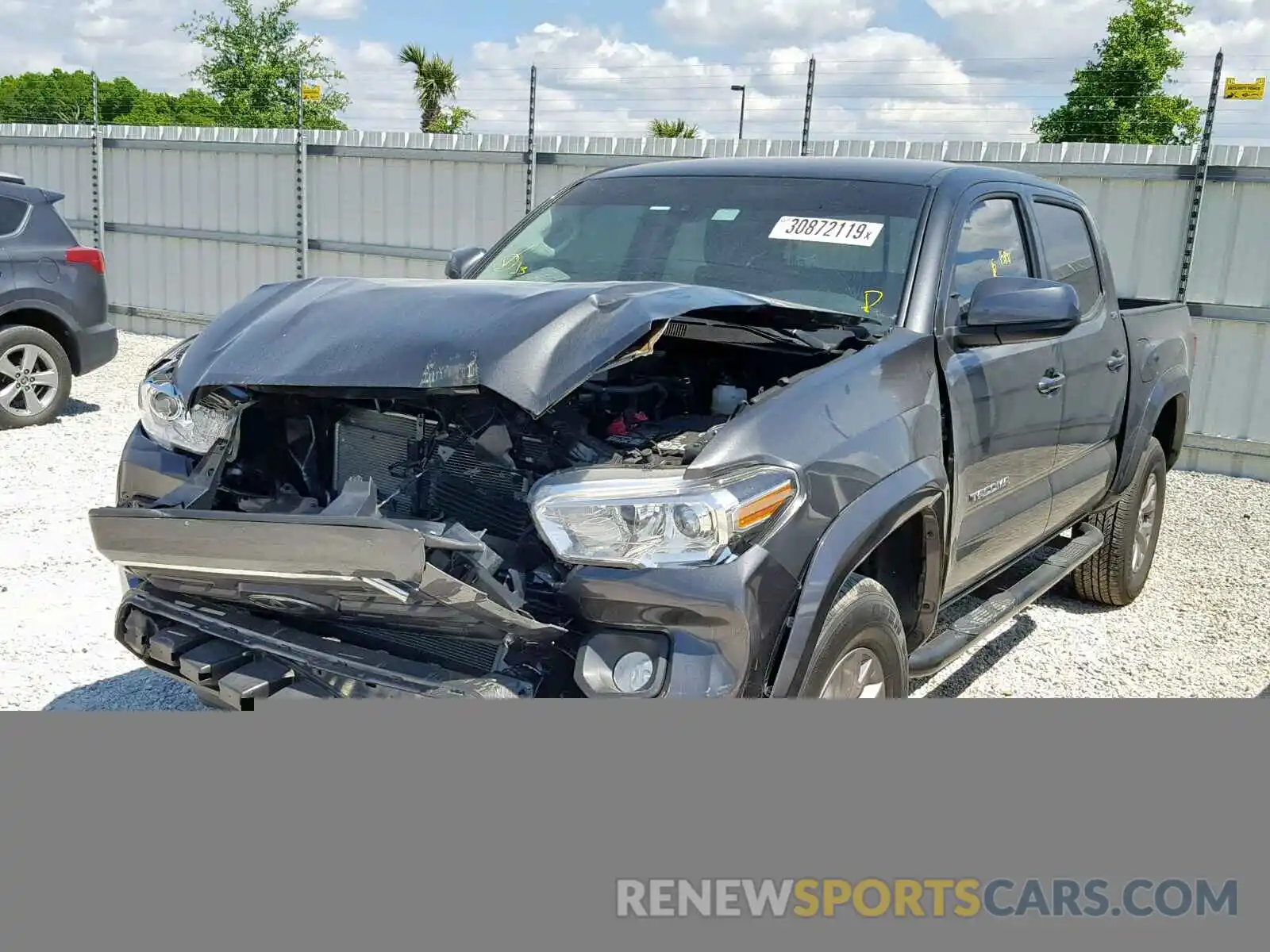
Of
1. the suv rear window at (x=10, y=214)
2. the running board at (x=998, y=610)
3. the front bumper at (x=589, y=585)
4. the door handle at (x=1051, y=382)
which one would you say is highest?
the suv rear window at (x=10, y=214)

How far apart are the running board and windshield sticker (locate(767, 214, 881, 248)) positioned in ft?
4.12

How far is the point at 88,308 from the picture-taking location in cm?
933

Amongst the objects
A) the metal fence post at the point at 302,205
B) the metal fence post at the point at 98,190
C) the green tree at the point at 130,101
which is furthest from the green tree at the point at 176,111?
the metal fence post at the point at 302,205

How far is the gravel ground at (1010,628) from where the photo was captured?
4355mm

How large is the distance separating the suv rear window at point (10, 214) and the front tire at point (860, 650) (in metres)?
8.40

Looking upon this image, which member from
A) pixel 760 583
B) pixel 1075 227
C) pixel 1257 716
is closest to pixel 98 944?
pixel 760 583

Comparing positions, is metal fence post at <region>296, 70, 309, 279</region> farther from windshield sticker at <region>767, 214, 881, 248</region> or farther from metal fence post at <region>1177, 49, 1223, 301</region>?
windshield sticker at <region>767, 214, 881, 248</region>

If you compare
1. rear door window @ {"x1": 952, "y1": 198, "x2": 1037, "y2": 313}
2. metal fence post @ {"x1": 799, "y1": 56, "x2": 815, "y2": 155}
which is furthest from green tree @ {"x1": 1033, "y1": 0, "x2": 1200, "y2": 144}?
rear door window @ {"x1": 952, "y1": 198, "x2": 1037, "y2": 313}

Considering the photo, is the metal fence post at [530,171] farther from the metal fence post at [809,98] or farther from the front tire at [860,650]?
the front tire at [860,650]

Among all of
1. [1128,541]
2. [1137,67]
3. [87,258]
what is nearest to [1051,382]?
[1128,541]

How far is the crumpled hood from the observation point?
8.13ft

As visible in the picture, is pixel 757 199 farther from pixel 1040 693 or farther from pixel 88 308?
pixel 88 308

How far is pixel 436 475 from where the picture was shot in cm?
292

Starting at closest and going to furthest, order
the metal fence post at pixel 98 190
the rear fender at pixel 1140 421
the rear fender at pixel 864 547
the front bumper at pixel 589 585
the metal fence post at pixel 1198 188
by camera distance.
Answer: the front bumper at pixel 589 585 < the rear fender at pixel 864 547 < the rear fender at pixel 1140 421 < the metal fence post at pixel 1198 188 < the metal fence post at pixel 98 190
